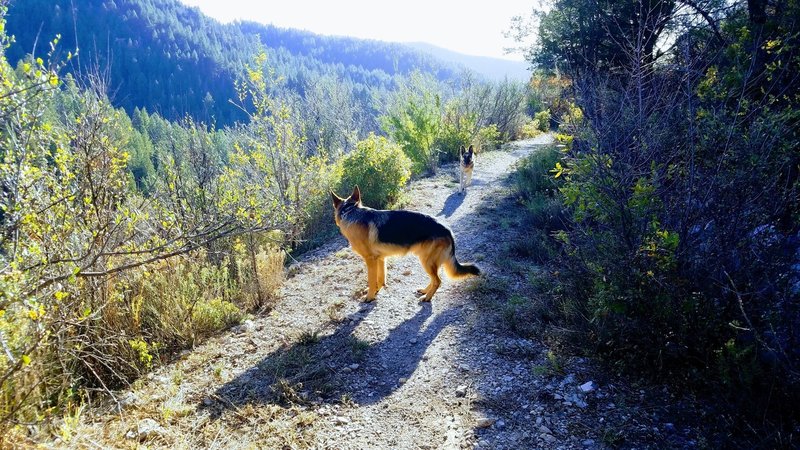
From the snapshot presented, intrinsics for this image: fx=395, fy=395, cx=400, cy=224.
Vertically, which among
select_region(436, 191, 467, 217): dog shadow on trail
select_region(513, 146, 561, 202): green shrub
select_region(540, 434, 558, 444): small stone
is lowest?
select_region(436, 191, 467, 217): dog shadow on trail

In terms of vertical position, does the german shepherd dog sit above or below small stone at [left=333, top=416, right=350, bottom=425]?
above

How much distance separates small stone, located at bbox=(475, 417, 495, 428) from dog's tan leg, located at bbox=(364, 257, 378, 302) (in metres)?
2.66

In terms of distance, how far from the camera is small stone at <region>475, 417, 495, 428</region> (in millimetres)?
3420

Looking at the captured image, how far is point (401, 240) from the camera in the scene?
5.38 meters

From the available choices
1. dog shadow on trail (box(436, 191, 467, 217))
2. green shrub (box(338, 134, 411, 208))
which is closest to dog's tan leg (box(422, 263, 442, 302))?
dog shadow on trail (box(436, 191, 467, 217))

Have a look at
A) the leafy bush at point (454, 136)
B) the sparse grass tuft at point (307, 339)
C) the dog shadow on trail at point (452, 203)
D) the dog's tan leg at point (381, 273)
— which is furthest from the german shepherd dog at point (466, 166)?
the sparse grass tuft at point (307, 339)

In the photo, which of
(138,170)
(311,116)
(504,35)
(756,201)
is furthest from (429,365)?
(138,170)

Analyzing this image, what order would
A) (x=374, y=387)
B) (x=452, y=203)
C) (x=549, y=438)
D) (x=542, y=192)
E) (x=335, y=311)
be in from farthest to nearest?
(x=452, y=203) < (x=542, y=192) < (x=335, y=311) < (x=374, y=387) < (x=549, y=438)

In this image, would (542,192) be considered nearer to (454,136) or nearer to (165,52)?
(454,136)

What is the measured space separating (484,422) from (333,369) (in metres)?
1.73

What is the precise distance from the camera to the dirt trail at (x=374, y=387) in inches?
130

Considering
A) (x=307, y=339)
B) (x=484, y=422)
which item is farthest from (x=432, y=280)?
(x=484, y=422)

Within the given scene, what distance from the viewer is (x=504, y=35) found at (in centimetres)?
1655

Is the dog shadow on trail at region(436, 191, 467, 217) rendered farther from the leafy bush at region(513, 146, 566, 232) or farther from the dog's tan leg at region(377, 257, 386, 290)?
the dog's tan leg at region(377, 257, 386, 290)
